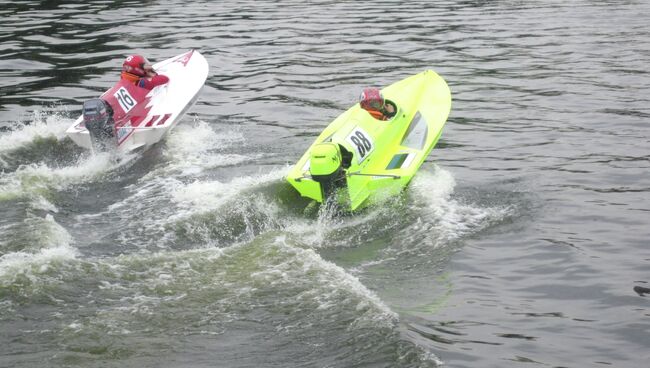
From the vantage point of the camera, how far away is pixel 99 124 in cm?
1392

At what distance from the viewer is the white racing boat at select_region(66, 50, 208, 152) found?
14008 mm

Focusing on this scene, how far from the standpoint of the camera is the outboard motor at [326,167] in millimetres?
11156

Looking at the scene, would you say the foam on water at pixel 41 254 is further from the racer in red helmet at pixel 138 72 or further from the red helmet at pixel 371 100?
the racer in red helmet at pixel 138 72

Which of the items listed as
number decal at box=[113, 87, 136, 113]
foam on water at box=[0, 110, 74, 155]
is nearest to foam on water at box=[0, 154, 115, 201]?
foam on water at box=[0, 110, 74, 155]

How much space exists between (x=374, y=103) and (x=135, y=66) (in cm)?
510

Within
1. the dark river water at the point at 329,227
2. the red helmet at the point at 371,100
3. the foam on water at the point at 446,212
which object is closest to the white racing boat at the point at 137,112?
the dark river water at the point at 329,227

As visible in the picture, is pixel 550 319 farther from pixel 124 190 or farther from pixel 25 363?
pixel 124 190

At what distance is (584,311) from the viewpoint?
908cm

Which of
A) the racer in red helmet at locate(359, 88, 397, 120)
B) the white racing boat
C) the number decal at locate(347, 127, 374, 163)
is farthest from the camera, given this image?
the white racing boat

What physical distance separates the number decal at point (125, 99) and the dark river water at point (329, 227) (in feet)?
3.10

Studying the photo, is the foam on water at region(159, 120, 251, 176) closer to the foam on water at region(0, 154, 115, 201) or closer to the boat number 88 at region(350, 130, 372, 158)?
the foam on water at region(0, 154, 115, 201)

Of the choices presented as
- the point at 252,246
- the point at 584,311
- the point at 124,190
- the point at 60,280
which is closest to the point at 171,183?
the point at 124,190

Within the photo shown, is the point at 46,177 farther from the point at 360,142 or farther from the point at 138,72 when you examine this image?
the point at 360,142

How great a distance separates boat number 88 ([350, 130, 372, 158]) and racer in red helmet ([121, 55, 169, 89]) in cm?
536
